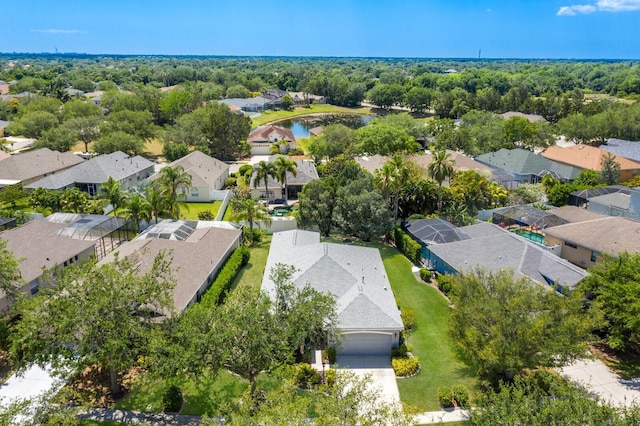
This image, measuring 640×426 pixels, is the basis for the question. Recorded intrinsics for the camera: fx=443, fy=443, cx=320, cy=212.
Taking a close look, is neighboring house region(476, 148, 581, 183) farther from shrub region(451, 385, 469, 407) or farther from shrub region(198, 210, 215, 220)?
shrub region(451, 385, 469, 407)

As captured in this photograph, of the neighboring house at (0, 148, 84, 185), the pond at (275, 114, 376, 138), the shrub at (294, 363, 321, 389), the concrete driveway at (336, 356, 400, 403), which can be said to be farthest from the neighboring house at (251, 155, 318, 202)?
the pond at (275, 114, 376, 138)

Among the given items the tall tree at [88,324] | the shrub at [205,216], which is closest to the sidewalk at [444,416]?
the tall tree at [88,324]

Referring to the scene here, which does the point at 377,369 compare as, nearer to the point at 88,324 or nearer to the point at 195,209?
the point at 88,324

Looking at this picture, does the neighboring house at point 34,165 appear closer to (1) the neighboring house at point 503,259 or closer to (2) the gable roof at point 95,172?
(2) the gable roof at point 95,172

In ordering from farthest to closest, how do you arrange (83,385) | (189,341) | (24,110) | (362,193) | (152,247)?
(24,110) < (362,193) < (152,247) < (83,385) < (189,341)

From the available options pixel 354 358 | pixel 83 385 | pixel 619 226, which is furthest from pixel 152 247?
pixel 619 226

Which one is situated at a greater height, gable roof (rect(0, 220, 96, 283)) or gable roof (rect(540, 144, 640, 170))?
gable roof (rect(540, 144, 640, 170))

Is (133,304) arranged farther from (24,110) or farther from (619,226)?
(24,110)
